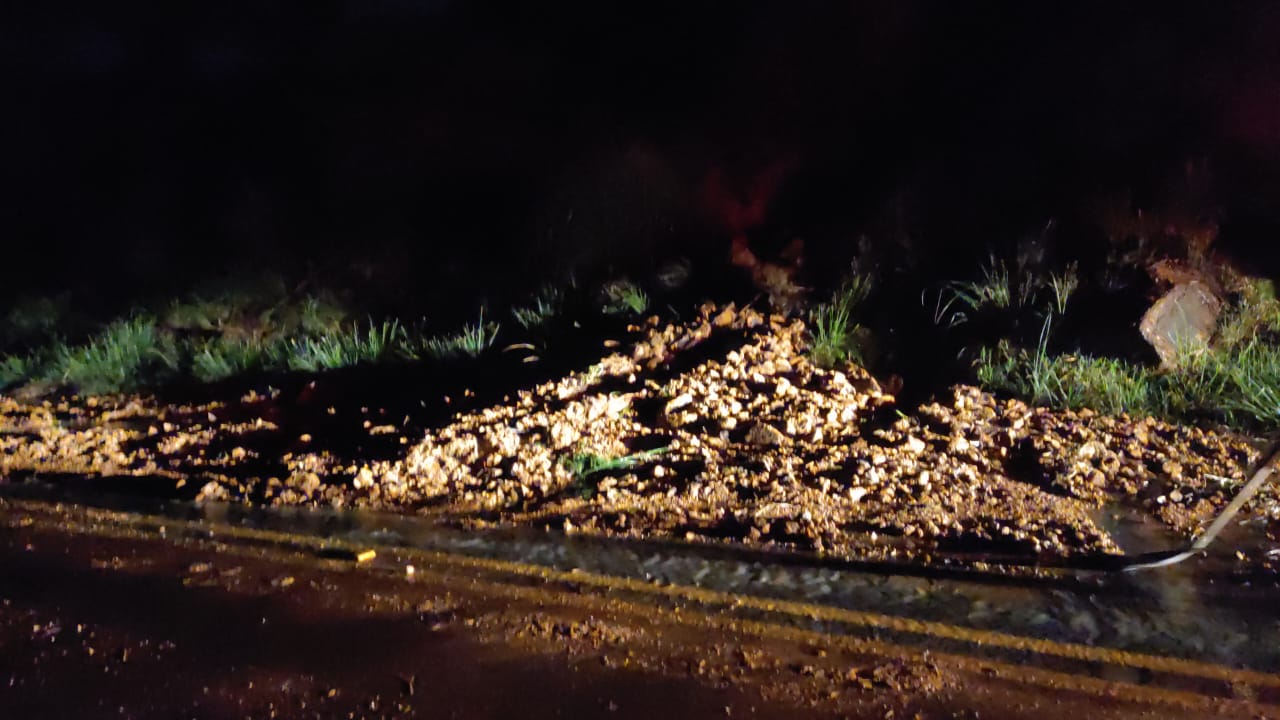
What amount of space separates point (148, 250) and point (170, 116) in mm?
2563

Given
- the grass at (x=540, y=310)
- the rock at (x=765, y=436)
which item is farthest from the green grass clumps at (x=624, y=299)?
the rock at (x=765, y=436)

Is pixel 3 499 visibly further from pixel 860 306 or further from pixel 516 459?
pixel 860 306

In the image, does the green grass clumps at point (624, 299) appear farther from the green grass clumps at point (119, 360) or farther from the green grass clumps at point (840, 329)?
the green grass clumps at point (119, 360)

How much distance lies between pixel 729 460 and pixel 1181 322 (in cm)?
292

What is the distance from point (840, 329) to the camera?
5.68 metres

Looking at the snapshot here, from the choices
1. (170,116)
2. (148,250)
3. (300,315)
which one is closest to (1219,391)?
(300,315)

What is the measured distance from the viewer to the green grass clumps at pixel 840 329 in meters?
5.54

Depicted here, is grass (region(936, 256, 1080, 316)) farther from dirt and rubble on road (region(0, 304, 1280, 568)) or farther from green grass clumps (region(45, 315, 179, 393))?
green grass clumps (region(45, 315, 179, 393))

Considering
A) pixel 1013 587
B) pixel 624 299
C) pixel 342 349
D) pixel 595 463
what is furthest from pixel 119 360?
pixel 1013 587

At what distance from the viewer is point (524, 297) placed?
7422 mm

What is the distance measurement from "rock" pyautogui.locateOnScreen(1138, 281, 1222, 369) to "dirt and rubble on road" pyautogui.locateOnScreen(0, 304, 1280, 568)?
82cm

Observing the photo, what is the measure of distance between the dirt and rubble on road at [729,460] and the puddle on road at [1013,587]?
0.47 feet

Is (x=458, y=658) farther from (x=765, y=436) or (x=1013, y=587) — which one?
(x=765, y=436)

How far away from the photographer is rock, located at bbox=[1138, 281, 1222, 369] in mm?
4965
